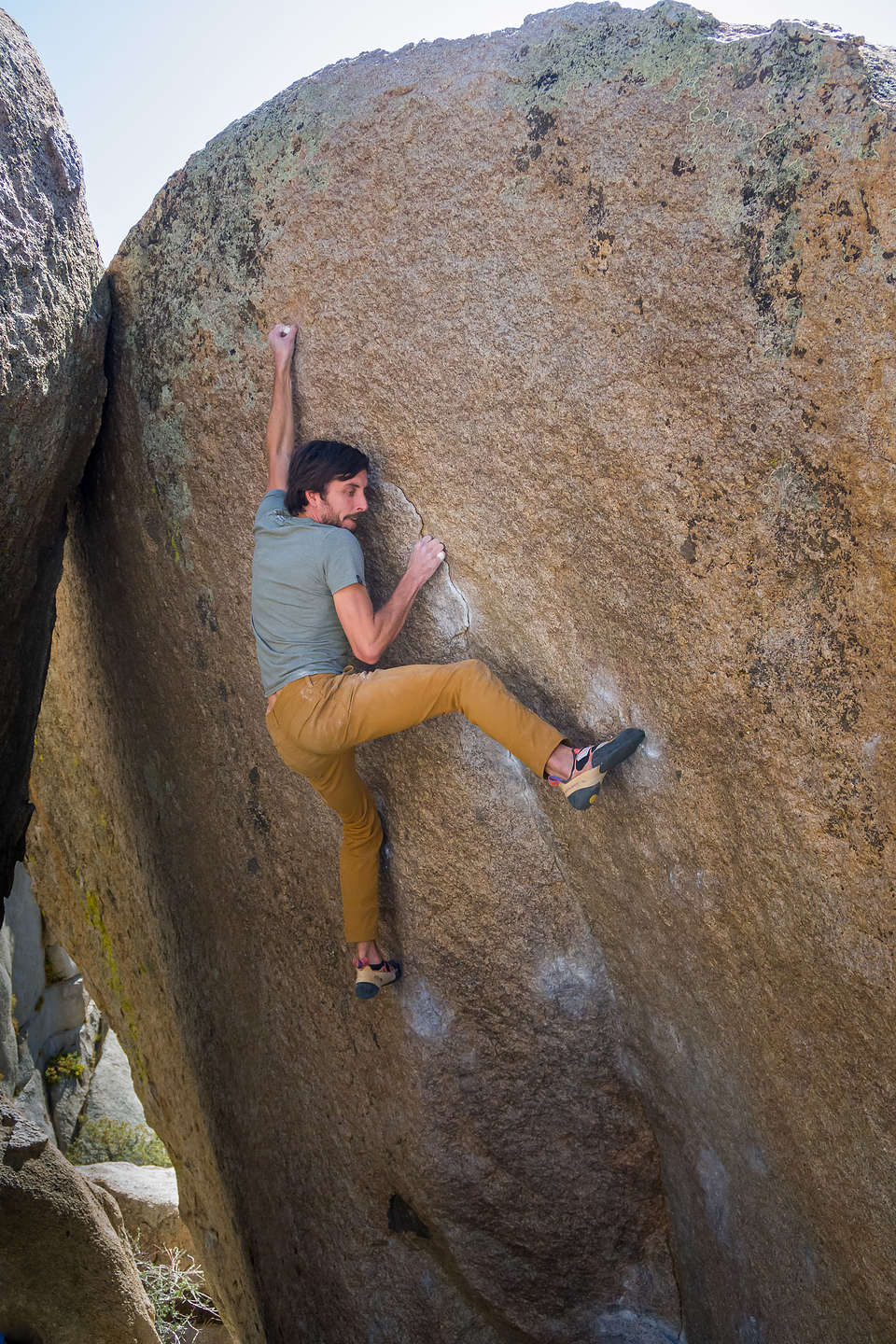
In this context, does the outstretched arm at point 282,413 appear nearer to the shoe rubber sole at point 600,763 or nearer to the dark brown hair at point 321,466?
the dark brown hair at point 321,466

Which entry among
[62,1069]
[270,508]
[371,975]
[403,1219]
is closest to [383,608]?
[270,508]

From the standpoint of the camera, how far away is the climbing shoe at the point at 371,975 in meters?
3.83

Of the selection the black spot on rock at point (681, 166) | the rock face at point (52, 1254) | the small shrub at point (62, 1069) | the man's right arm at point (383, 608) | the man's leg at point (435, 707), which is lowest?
the small shrub at point (62, 1069)

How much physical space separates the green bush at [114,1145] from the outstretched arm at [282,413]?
947 cm

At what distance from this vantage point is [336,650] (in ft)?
11.5

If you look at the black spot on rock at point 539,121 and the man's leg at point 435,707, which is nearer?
the black spot on rock at point 539,121

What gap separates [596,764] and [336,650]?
0.99 m

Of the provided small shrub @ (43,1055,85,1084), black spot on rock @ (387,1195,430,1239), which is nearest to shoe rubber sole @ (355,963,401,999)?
black spot on rock @ (387,1195,430,1239)

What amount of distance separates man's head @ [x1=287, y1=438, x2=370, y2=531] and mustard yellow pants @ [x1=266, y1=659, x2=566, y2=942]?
0.53 m

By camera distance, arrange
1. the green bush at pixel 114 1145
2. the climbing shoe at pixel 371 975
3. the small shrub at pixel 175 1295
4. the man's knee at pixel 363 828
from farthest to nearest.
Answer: the green bush at pixel 114 1145 < the small shrub at pixel 175 1295 < the climbing shoe at pixel 371 975 < the man's knee at pixel 363 828

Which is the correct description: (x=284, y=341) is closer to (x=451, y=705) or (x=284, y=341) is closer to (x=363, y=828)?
(x=451, y=705)

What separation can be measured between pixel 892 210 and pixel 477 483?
1.34 metres

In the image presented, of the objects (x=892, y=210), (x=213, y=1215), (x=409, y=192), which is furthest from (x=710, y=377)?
(x=213, y=1215)

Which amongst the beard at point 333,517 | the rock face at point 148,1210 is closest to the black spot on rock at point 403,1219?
the beard at point 333,517
